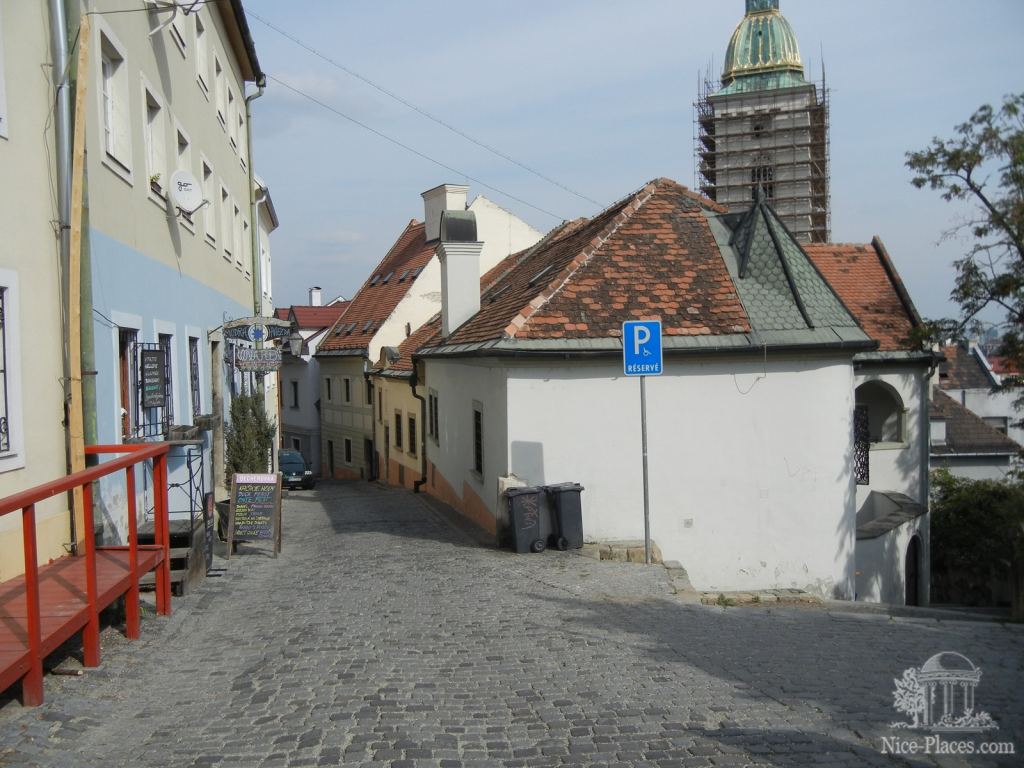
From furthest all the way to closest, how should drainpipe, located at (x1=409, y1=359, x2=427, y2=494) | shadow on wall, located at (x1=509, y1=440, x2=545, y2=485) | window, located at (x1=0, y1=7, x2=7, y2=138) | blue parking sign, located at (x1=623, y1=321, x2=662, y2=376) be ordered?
drainpipe, located at (x1=409, y1=359, x2=427, y2=494)
shadow on wall, located at (x1=509, y1=440, x2=545, y2=485)
blue parking sign, located at (x1=623, y1=321, x2=662, y2=376)
window, located at (x1=0, y1=7, x2=7, y2=138)

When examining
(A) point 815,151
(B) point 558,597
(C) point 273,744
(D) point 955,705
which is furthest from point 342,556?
(A) point 815,151

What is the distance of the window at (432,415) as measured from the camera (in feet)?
69.3

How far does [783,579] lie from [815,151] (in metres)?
49.6

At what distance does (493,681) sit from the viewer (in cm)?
655

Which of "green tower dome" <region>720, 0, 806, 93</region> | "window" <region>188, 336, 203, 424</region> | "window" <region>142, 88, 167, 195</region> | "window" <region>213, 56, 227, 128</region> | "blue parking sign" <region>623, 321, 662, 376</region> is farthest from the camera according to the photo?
"green tower dome" <region>720, 0, 806, 93</region>

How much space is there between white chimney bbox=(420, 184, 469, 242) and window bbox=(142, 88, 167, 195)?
22.6m

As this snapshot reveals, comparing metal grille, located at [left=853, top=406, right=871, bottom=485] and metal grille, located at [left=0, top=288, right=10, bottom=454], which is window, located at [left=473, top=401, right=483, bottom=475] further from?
metal grille, located at [left=0, top=288, right=10, bottom=454]

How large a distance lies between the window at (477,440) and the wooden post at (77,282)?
7.92 metres

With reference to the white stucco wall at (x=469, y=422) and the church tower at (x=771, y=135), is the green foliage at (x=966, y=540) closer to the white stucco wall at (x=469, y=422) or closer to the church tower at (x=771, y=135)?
the white stucco wall at (x=469, y=422)

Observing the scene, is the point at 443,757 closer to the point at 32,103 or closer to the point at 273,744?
the point at 273,744

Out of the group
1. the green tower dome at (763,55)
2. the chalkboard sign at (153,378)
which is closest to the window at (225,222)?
the chalkboard sign at (153,378)

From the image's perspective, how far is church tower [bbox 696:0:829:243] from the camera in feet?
186

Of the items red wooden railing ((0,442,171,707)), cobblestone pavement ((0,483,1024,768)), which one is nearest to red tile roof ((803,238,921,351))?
cobblestone pavement ((0,483,1024,768))

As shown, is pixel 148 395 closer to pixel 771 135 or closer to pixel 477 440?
pixel 477 440
